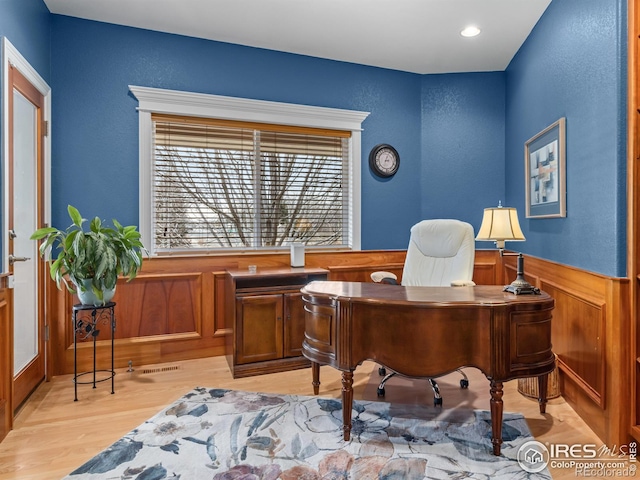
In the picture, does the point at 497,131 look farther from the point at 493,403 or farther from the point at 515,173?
the point at 493,403

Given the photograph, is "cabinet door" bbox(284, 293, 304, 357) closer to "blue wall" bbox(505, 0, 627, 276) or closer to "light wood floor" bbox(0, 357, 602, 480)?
"light wood floor" bbox(0, 357, 602, 480)

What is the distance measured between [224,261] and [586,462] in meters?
2.84

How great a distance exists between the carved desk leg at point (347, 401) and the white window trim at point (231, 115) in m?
A: 1.98

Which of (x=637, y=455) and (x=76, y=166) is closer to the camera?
(x=637, y=455)

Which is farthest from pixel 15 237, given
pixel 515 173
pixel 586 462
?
pixel 515 173

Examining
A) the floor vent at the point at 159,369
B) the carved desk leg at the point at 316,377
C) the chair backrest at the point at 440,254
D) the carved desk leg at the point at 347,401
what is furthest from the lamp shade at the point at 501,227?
the floor vent at the point at 159,369

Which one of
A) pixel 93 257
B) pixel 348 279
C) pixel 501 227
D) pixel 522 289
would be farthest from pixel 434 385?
pixel 93 257

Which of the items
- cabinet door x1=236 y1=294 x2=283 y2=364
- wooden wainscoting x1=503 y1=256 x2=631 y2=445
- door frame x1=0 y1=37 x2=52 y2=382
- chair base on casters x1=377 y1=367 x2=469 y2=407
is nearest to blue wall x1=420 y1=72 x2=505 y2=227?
wooden wainscoting x1=503 y1=256 x2=631 y2=445

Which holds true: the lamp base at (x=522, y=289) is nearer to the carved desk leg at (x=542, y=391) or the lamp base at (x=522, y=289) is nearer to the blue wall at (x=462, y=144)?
the carved desk leg at (x=542, y=391)

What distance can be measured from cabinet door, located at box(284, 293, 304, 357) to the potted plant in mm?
1189

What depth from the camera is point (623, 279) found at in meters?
2.06

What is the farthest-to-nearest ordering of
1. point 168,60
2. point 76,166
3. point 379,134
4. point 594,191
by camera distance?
1. point 379,134
2. point 168,60
3. point 76,166
4. point 594,191

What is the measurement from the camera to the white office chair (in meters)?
2.92

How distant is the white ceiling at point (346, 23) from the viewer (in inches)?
116
